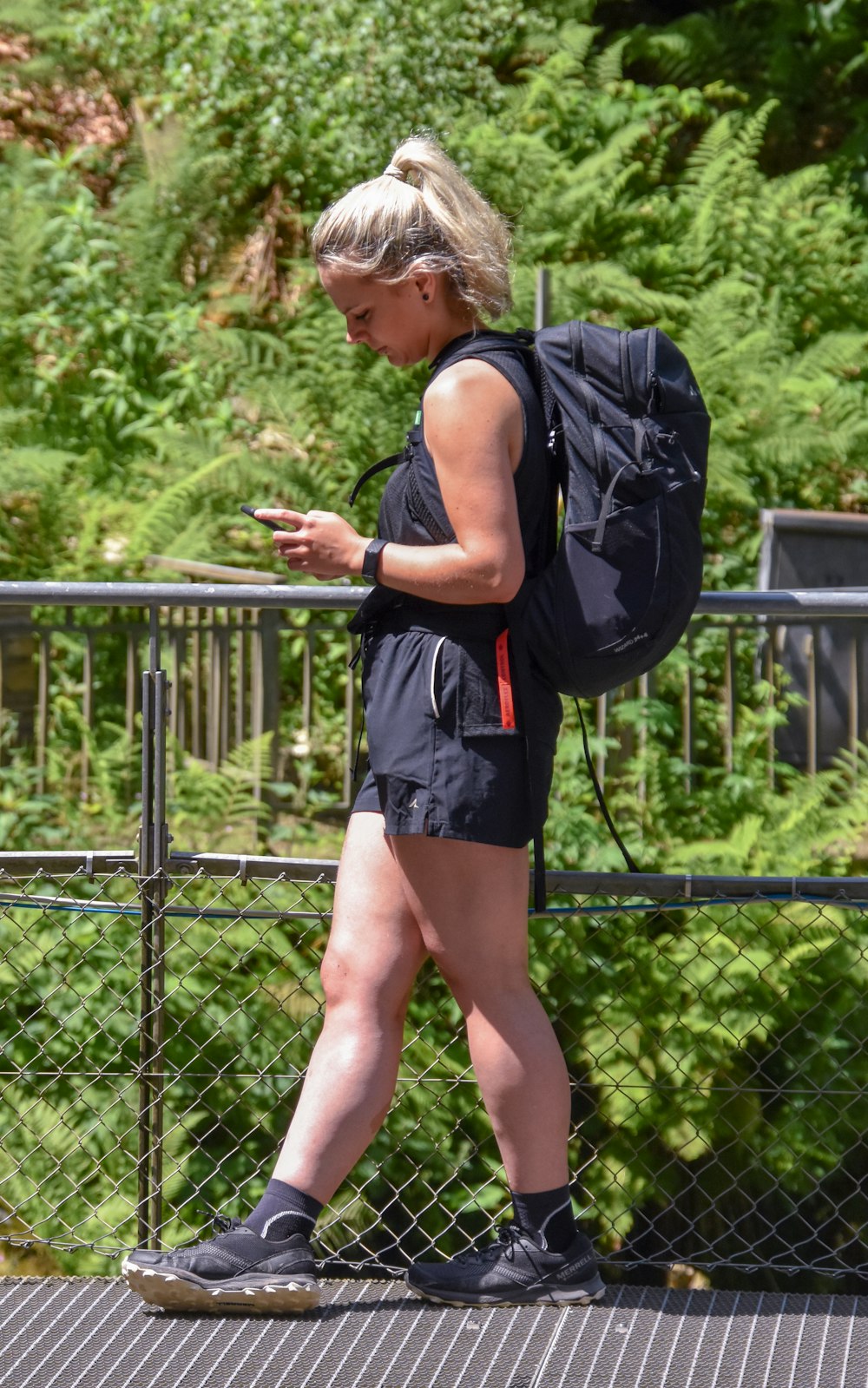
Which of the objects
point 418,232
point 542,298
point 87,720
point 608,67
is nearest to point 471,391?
point 418,232

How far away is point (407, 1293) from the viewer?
9.02ft

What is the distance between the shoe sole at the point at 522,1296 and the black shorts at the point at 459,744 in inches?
32.4

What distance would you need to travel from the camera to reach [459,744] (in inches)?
95.5

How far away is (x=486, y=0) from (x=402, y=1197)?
7840 millimetres

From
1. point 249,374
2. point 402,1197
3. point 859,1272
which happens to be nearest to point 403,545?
point 859,1272

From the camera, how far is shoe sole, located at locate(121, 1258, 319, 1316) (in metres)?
2.49

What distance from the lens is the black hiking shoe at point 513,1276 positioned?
2596mm

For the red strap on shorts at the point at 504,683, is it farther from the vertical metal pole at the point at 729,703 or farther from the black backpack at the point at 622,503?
the vertical metal pole at the point at 729,703

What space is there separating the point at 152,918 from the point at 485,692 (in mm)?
999

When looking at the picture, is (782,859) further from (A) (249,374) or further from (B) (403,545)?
(A) (249,374)

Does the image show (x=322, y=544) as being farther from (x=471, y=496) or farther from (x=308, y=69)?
(x=308, y=69)

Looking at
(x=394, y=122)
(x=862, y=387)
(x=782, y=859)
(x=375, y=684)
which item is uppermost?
(x=394, y=122)

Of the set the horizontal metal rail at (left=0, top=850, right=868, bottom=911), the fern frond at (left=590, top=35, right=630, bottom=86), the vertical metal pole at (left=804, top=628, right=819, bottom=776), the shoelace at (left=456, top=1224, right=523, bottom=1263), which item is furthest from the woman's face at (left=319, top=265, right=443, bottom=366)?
the fern frond at (left=590, top=35, right=630, bottom=86)

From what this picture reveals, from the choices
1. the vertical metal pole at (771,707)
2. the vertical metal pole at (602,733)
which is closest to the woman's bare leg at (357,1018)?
the vertical metal pole at (602,733)
